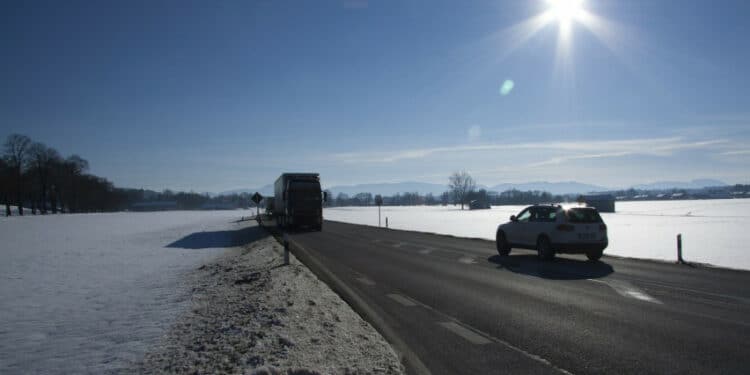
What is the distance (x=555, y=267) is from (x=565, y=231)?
1459 millimetres

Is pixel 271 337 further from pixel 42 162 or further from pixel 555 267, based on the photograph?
pixel 42 162

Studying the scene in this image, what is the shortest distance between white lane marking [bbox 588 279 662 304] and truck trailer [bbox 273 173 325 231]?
2458 centimetres

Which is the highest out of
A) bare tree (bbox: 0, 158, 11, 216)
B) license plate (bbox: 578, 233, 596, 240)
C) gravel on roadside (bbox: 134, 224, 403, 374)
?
bare tree (bbox: 0, 158, 11, 216)

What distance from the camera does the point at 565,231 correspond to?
13969 millimetres

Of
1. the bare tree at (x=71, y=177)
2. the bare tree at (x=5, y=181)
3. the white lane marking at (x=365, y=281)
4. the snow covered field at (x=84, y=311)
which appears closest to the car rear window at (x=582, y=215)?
the white lane marking at (x=365, y=281)

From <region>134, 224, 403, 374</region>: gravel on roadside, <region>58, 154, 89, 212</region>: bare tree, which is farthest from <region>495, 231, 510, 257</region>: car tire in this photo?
<region>58, 154, 89, 212</region>: bare tree

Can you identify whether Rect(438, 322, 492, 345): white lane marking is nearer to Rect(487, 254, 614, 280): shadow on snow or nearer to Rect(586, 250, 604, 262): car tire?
Rect(487, 254, 614, 280): shadow on snow

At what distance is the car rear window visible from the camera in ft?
46.2

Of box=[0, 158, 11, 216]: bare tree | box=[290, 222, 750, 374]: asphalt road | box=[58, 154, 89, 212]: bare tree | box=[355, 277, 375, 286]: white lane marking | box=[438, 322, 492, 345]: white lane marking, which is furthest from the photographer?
box=[58, 154, 89, 212]: bare tree

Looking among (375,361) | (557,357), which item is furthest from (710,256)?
(375,361)

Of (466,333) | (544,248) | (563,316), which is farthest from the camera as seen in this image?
(544,248)

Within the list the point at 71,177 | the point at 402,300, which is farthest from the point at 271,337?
the point at 71,177

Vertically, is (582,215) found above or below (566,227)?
above

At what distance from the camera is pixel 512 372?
4723 mm
